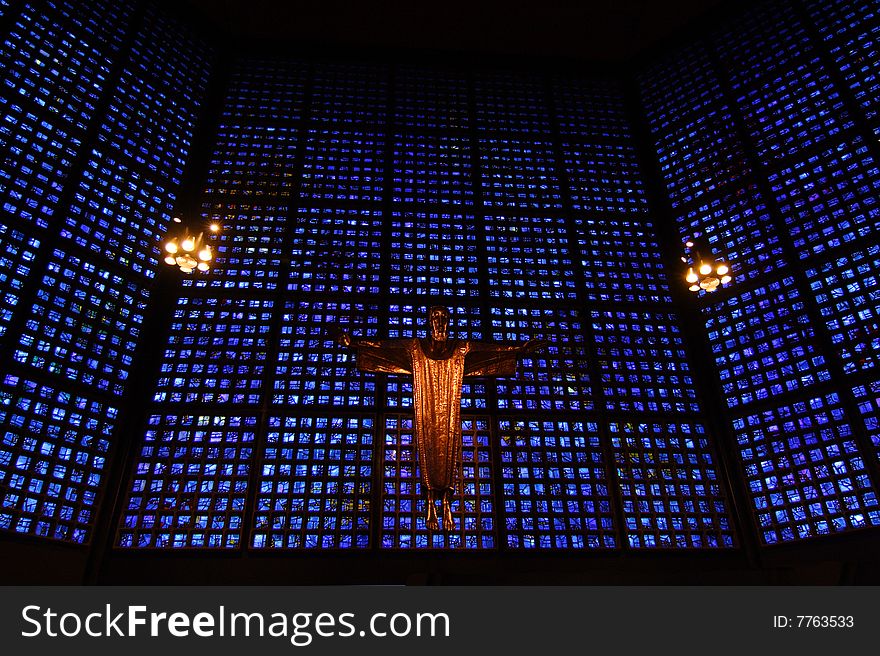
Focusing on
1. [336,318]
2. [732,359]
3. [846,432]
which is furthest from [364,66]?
[846,432]

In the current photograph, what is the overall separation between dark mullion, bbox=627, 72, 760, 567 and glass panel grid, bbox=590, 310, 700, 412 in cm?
23

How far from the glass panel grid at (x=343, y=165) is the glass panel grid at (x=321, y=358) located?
349 cm

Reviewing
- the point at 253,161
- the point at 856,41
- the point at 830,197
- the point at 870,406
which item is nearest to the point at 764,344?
the point at 870,406

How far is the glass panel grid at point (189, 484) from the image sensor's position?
1048 cm

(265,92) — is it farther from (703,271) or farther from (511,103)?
(703,271)

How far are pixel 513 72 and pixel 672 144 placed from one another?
5.91m

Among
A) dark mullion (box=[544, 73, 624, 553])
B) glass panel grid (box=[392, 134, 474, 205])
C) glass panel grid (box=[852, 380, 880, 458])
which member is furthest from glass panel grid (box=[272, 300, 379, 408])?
glass panel grid (box=[852, 380, 880, 458])

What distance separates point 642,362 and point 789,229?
4.56m

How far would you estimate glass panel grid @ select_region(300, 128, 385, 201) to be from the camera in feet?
51.3

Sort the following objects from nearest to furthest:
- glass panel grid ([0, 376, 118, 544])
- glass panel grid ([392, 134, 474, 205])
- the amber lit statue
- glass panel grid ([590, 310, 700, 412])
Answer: the amber lit statue → glass panel grid ([0, 376, 118, 544]) → glass panel grid ([590, 310, 700, 412]) → glass panel grid ([392, 134, 474, 205])

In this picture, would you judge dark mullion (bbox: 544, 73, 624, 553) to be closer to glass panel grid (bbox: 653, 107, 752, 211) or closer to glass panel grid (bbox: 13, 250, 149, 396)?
glass panel grid (bbox: 653, 107, 752, 211)

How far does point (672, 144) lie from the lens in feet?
55.7

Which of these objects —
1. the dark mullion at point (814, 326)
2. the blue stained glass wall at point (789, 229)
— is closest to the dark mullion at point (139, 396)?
the blue stained glass wall at point (789, 229)

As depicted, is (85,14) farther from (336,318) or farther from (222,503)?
(222,503)
